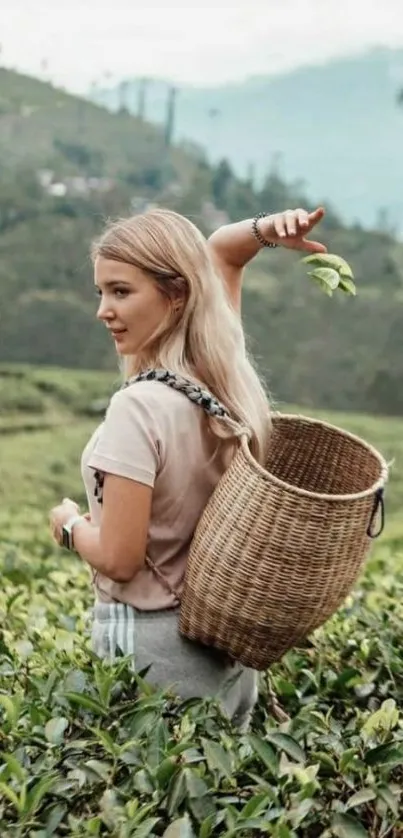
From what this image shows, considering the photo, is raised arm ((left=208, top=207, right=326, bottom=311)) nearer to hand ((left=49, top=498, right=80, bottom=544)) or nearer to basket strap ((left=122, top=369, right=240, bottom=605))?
basket strap ((left=122, top=369, right=240, bottom=605))

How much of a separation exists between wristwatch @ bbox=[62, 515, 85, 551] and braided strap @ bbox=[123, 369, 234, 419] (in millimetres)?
194

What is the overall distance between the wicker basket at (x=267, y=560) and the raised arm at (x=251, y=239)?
0.35 m

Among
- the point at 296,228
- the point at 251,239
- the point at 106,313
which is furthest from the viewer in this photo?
the point at 251,239

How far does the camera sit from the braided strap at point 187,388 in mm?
1646

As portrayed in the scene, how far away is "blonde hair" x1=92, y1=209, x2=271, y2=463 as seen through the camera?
169 cm

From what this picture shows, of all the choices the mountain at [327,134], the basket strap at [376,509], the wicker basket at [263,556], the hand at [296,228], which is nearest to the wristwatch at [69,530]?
the wicker basket at [263,556]

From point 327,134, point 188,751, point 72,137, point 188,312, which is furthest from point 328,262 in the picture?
point 327,134

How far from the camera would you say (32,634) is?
221 centimetres

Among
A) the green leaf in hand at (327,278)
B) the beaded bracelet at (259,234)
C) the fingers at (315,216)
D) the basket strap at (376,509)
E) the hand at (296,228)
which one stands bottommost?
the basket strap at (376,509)

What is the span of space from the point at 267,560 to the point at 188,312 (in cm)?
35

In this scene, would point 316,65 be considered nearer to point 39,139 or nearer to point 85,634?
point 39,139

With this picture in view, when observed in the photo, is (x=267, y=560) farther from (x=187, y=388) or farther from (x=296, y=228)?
(x=296, y=228)

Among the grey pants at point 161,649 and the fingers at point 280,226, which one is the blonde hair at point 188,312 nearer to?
the fingers at point 280,226

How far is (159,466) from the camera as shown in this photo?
5.33 feet
